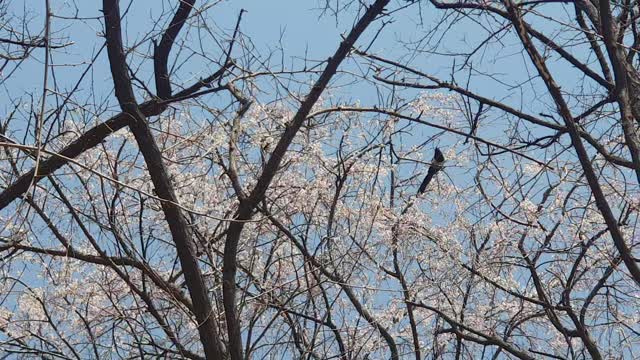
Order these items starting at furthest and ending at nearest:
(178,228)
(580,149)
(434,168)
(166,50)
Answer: (434,168) < (166,50) < (178,228) < (580,149)

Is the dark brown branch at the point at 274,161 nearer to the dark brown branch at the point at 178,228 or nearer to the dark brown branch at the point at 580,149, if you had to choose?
the dark brown branch at the point at 178,228

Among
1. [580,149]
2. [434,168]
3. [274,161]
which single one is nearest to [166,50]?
[274,161]

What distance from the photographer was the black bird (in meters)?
5.29

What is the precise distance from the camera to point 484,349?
522 cm

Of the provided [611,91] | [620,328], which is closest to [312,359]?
→ [620,328]

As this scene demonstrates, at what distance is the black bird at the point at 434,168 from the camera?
529 cm

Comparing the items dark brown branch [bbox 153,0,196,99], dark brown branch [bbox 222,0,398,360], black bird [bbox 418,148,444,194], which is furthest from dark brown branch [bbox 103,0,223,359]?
black bird [bbox 418,148,444,194]

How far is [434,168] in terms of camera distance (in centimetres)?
577

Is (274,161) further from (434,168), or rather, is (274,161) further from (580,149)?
(434,168)

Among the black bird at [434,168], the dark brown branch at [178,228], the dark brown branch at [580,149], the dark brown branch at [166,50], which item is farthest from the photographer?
the black bird at [434,168]

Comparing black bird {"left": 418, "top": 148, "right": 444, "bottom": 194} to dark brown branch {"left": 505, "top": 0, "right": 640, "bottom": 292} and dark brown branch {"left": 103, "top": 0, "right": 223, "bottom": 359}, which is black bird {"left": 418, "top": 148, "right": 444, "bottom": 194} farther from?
dark brown branch {"left": 103, "top": 0, "right": 223, "bottom": 359}

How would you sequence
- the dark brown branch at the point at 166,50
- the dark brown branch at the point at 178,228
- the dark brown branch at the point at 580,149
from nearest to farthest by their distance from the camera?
the dark brown branch at the point at 580,149 → the dark brown branch at the point at 178,228 → the dark brown branch at the point at 166,50

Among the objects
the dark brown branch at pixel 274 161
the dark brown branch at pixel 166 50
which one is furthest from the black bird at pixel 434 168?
the dark brown branch at pixel 166 50

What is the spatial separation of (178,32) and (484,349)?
295 centimetres
